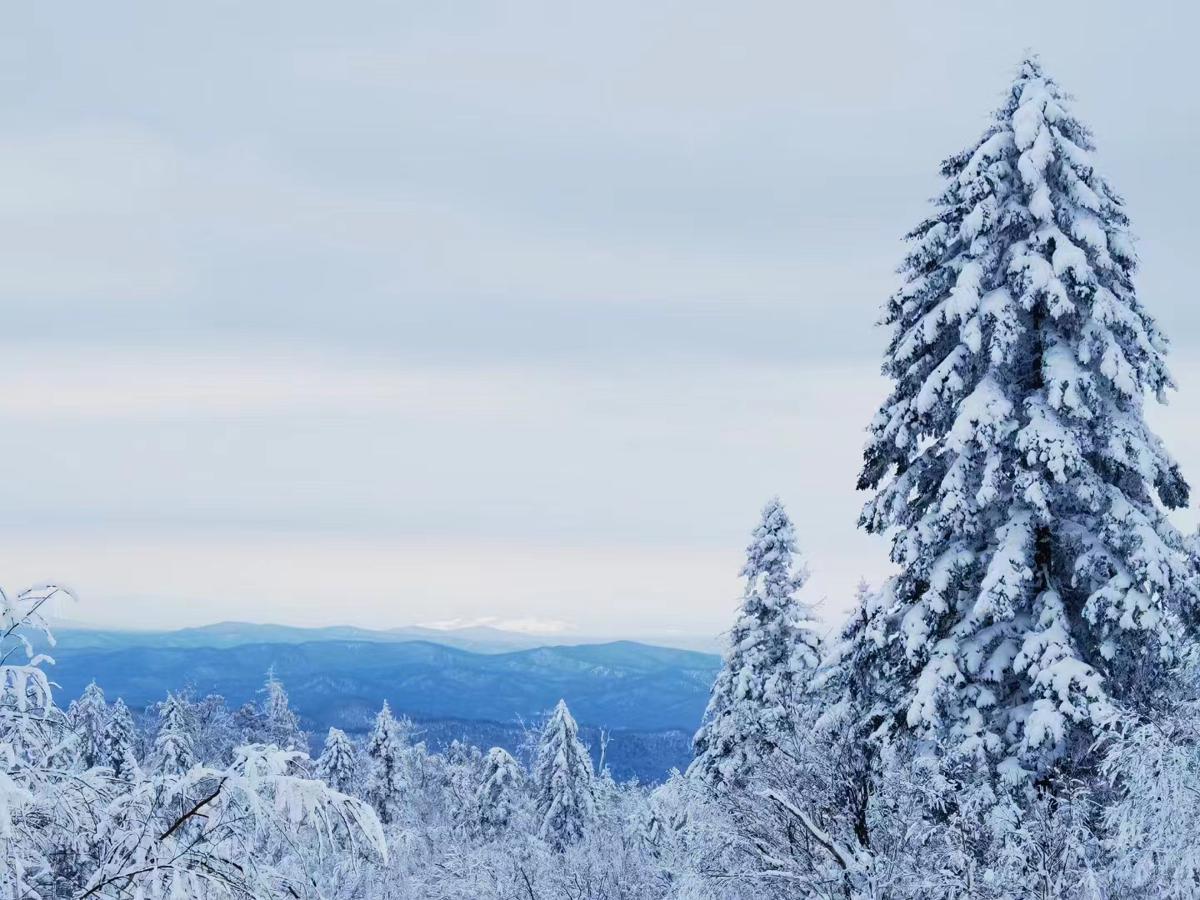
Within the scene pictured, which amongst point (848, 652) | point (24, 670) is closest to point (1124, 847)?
point (848, 652)

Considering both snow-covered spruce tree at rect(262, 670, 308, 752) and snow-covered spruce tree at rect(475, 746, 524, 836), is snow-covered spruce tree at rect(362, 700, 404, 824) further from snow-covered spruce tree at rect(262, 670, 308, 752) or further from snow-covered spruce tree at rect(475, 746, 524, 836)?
snow-covered spruce tree at rect(262, 670, 308, 752)

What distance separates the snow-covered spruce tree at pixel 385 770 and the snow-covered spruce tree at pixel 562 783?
26.8ft

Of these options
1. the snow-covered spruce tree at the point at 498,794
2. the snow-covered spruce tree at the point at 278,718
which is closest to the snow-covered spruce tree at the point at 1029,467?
the snow-covered spruce tree at the point at 498,794

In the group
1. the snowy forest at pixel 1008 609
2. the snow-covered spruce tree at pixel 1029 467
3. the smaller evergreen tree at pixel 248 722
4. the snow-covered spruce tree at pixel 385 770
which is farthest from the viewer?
the smaller evergreen tree at pixel 248 722

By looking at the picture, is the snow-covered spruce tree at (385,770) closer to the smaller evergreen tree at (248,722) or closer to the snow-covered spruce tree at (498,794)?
the snow-covered spruce tree at (498,794)

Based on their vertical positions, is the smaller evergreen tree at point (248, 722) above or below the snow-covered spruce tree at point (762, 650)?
below

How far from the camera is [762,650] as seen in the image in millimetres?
28344

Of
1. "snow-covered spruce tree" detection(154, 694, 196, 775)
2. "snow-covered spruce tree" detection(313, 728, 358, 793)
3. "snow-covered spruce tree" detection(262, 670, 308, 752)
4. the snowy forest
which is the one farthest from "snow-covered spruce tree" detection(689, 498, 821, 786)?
"snow-covered spruce tree" detection(262, 670, 308, 752)

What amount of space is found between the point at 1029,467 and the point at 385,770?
55521mm

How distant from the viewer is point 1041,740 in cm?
1381

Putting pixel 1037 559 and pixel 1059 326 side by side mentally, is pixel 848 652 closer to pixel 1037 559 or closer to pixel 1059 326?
pixel 1037 559

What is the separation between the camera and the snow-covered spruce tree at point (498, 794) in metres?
62.2

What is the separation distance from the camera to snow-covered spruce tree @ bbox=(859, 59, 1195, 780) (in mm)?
14320

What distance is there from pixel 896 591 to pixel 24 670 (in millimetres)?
12977
